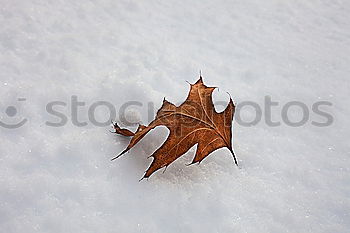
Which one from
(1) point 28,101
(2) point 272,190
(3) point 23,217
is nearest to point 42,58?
(1) point 28,101

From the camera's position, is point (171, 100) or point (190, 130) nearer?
point (190, 130)

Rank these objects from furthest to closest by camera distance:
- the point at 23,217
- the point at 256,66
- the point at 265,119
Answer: the point at 256,66, the point at 265,119, the point at 23,217

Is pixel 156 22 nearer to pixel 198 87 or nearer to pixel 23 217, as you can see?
pixel 198 87
